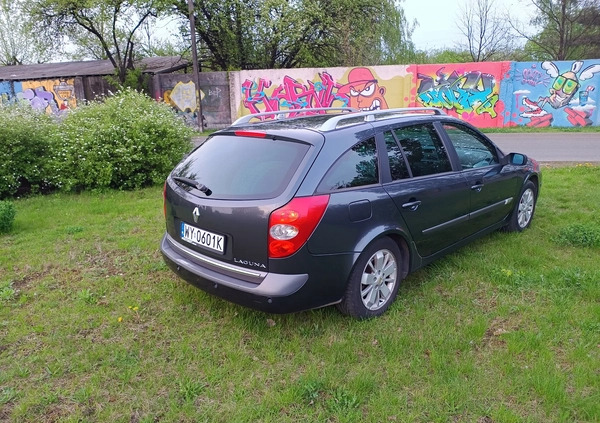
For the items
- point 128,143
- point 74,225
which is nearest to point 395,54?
point 128,143

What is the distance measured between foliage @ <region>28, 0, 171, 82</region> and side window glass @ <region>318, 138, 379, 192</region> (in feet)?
61.2

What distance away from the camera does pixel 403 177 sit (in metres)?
3.53

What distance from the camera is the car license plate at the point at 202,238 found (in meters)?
3.05

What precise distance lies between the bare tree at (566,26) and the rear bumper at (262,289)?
3111 cm

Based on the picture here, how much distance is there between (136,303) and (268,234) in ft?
5.41

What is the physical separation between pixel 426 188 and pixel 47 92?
80.5 ft

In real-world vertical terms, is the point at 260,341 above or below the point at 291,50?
below

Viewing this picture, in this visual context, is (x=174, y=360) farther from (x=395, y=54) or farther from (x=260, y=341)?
(x=395, y=54)

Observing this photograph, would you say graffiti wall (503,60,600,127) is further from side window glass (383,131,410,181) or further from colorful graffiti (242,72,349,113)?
side window glass (383,131,410,181)

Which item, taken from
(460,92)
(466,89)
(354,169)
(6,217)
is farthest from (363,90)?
(354,169)

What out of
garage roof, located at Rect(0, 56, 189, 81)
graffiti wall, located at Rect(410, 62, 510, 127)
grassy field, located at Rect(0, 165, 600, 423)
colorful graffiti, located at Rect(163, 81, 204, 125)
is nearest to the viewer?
grassy field, located at Rect(0, 165, 600, 423)

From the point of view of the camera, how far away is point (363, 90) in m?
18.8

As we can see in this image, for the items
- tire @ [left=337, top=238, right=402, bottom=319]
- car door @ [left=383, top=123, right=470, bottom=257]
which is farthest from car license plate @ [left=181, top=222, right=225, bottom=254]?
car door @ [left=383, top=123, right=470, bottom=257]

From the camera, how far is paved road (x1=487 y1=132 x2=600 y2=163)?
35.1 feet
